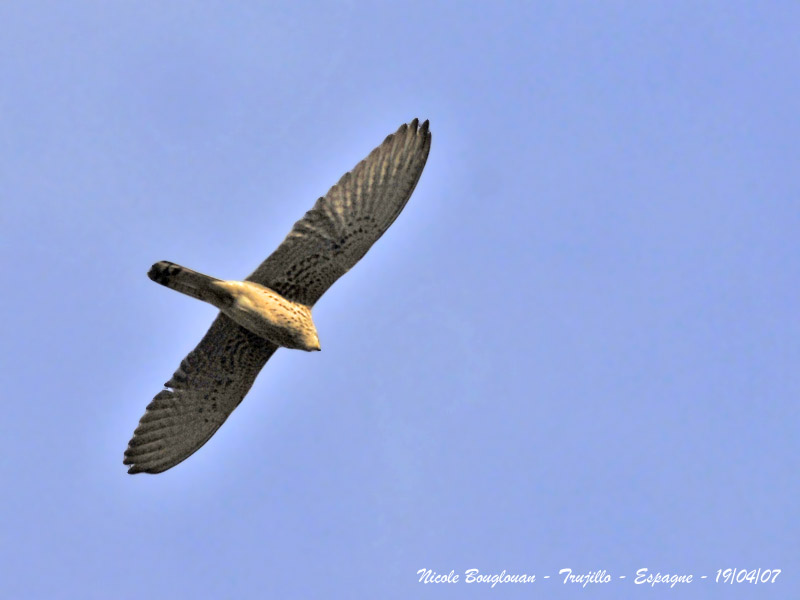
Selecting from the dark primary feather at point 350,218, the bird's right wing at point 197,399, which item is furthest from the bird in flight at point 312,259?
the bird's right wing at point 197,399

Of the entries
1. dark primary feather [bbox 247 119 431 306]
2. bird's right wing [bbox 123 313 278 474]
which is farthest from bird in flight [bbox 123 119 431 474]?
bird's right wing [bbox 123 313 278 474]

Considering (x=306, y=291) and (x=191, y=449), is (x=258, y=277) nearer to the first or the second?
(x=306, y=291)

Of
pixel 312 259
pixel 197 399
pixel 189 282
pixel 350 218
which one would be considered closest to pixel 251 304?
pixel 189 282

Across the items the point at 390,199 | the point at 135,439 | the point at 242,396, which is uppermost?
the point at 390,199

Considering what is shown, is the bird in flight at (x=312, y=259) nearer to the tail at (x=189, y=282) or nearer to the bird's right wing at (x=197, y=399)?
the tail at (x=189, y=282)

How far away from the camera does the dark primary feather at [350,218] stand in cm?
1650

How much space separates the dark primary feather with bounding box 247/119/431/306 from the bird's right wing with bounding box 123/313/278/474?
134 cm

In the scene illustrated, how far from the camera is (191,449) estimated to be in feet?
59.4

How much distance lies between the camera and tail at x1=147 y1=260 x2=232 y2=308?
16.3m

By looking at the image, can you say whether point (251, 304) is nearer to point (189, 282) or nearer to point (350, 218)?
point (189, 282)

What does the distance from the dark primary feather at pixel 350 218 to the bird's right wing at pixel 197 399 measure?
4.40 feet

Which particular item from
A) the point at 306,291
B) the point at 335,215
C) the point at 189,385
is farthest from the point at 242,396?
the point at 335,215

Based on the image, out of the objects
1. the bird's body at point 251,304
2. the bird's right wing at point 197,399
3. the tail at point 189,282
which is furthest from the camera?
the bird's right wing at point 197,399

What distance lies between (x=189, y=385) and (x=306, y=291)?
8.08ft
